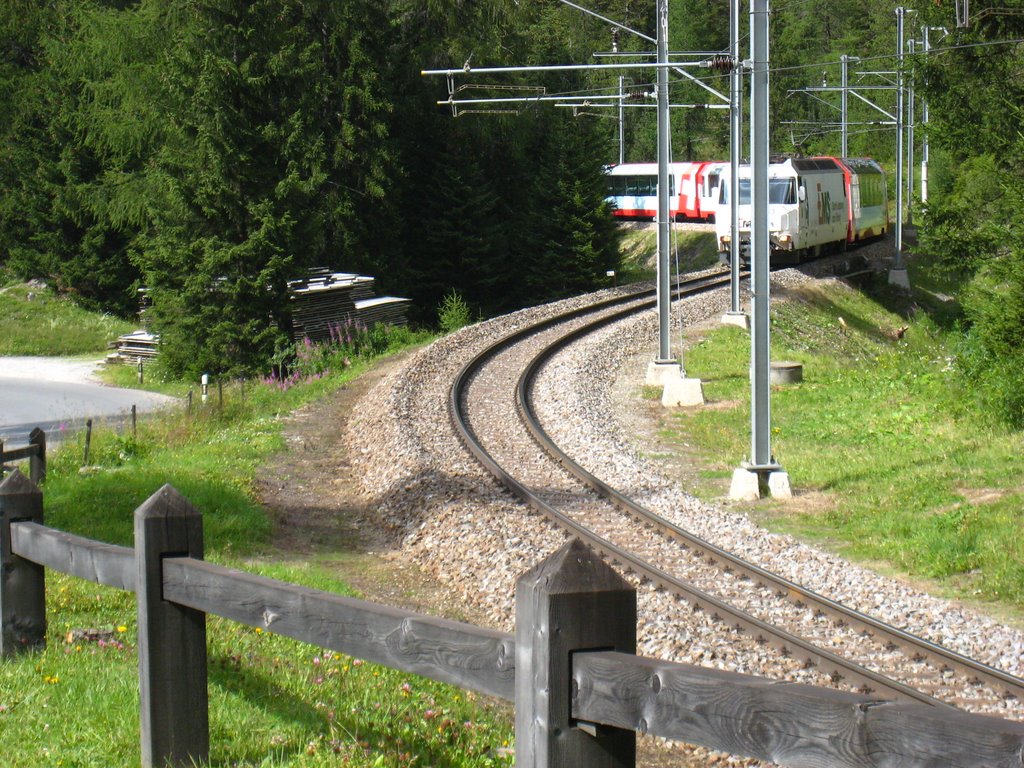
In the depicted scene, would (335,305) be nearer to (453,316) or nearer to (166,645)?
(453,316)

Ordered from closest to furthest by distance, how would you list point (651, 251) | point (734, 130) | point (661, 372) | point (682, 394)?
1. point (682, 394)
2. point (661, 372)
3. point (734, 130)
4. point (651, 251)

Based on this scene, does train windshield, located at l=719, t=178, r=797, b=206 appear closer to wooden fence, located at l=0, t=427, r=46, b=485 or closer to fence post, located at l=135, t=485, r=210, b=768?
wooden fence, located at l=0, t=427, r=46, b=485

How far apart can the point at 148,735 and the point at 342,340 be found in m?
27.0

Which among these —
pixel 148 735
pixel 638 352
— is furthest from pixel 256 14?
pixel 148 735

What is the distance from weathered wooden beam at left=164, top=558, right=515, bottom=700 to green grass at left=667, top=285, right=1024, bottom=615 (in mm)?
7570

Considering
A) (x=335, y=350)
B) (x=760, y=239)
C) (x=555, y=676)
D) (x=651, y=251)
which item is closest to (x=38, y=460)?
(x=760, y=239)

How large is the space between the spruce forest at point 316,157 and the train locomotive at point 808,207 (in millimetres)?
3039

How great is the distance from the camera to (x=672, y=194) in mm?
50688

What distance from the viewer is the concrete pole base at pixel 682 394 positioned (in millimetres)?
20375

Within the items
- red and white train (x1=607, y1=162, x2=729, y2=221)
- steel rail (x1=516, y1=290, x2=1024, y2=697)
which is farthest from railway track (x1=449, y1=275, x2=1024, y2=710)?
red and white train (x1=607, y1=162, x2=729, y2=221)

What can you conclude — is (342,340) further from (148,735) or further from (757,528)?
(148,735)

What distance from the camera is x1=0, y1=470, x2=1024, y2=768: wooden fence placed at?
7.80ft

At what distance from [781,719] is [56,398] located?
29472 millimetres

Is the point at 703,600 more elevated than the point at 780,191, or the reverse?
the point at 780,191
